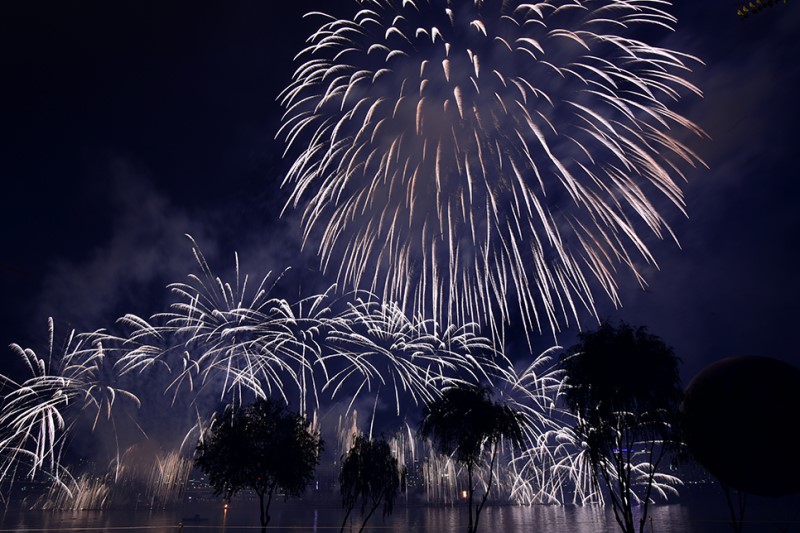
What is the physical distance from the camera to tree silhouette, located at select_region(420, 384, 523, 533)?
111 ft

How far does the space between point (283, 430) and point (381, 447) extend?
10.1 m

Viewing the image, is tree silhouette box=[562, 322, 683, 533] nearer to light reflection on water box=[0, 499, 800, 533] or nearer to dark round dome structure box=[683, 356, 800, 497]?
dark round dome structure box=[683, 356, 800, 497]

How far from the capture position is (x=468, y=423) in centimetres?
3403

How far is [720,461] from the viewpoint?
21.7 metres

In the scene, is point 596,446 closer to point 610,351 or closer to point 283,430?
point 610,351

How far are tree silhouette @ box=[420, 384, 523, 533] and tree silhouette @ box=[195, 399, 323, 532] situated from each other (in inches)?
378

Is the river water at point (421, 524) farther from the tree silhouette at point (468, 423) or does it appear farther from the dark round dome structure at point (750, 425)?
the dark round dome structure at point (750, 425)

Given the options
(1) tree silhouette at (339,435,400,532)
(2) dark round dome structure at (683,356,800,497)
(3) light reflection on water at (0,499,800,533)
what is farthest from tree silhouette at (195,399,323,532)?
(3) light reflection on water at (0,499,800,533)

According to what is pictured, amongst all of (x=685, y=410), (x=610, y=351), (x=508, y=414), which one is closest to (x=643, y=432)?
(x=685, y=410)

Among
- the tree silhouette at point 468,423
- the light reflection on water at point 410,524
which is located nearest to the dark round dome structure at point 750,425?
the tree silhouette at point 468,423

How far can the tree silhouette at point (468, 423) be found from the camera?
33906mm

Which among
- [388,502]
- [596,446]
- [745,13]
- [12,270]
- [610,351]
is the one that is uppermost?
[12,270]

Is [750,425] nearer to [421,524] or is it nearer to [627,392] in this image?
[627,392]

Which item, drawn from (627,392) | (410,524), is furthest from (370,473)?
(410,524)
